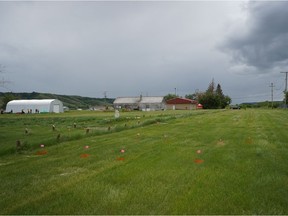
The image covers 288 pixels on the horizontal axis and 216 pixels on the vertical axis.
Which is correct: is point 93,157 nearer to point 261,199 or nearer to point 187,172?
point 187,172

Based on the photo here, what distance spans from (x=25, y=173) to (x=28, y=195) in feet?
5.94

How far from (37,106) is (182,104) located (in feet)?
147

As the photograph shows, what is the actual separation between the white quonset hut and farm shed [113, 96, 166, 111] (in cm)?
2609

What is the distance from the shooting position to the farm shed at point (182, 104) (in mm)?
96475

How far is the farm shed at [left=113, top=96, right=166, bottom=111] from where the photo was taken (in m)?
101

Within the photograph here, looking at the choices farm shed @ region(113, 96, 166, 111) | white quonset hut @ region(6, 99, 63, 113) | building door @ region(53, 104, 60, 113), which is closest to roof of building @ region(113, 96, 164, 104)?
farm shed @ region(113, 96, 166, 111)

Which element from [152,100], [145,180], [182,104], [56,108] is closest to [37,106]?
[56,108]

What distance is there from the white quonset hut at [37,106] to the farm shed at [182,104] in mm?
36916

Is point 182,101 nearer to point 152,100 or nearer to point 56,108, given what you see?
point 152,100

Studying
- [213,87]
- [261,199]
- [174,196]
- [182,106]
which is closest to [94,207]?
[174,196]

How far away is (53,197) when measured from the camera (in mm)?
5367

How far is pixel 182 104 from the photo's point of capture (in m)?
98.6

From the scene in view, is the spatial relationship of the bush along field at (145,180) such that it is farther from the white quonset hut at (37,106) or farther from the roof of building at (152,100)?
the roof of building at (152,100)

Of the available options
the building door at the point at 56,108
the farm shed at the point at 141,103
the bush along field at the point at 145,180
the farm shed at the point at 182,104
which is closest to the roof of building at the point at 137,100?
the farm shed at the point at 141,103
